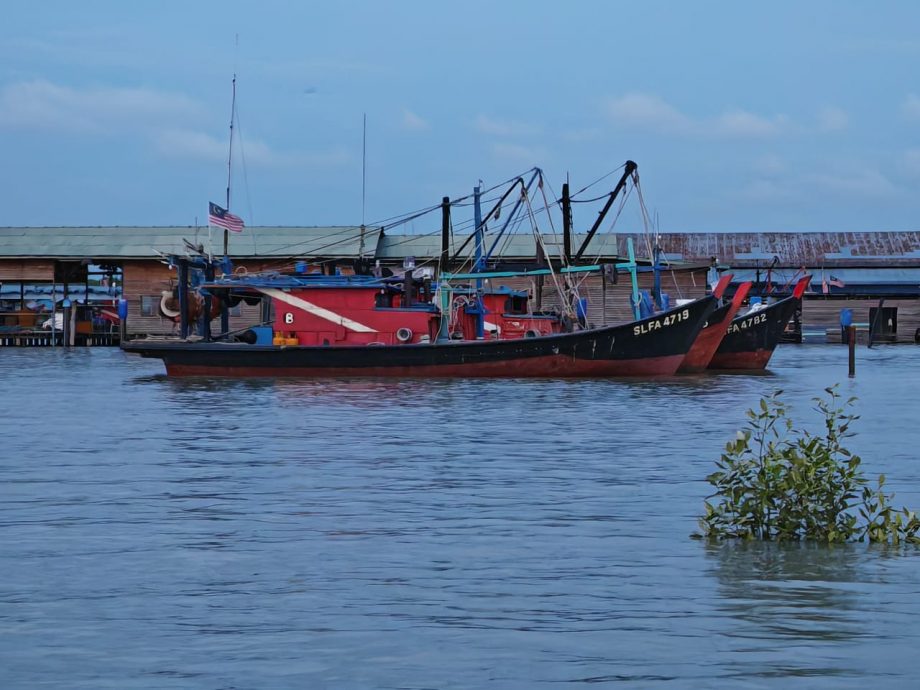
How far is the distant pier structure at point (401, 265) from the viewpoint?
5662cm

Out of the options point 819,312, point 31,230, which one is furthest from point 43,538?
point 819,312

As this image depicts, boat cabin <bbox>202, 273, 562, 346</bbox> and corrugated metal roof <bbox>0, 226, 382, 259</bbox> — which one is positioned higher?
corrugated metal roof <bbox>0, 226, 382, 259</bbox>

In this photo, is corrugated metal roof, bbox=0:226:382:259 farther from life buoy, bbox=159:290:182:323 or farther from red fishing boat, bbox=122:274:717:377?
red fishing boat, bbox=122:274:717:377

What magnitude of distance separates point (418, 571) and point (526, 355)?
25067 mm

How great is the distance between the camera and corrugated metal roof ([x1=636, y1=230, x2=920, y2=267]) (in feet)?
228

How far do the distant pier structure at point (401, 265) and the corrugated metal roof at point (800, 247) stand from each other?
0.07 m

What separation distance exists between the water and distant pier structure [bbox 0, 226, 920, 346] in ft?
104

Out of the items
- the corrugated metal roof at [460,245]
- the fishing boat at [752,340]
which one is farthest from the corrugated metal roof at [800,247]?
the fishing boat at [752,340]

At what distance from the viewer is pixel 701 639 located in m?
8.00

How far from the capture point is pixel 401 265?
5747 cm

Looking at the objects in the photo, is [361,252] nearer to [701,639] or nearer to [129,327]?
[129,327]

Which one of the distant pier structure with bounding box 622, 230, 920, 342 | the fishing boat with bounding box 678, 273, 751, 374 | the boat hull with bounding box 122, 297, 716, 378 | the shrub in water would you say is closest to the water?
the shrub in water

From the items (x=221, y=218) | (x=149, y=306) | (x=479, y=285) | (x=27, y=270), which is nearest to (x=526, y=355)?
(x=479, y=285)

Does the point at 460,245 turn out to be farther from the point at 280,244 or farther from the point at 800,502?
the point at 800,502
